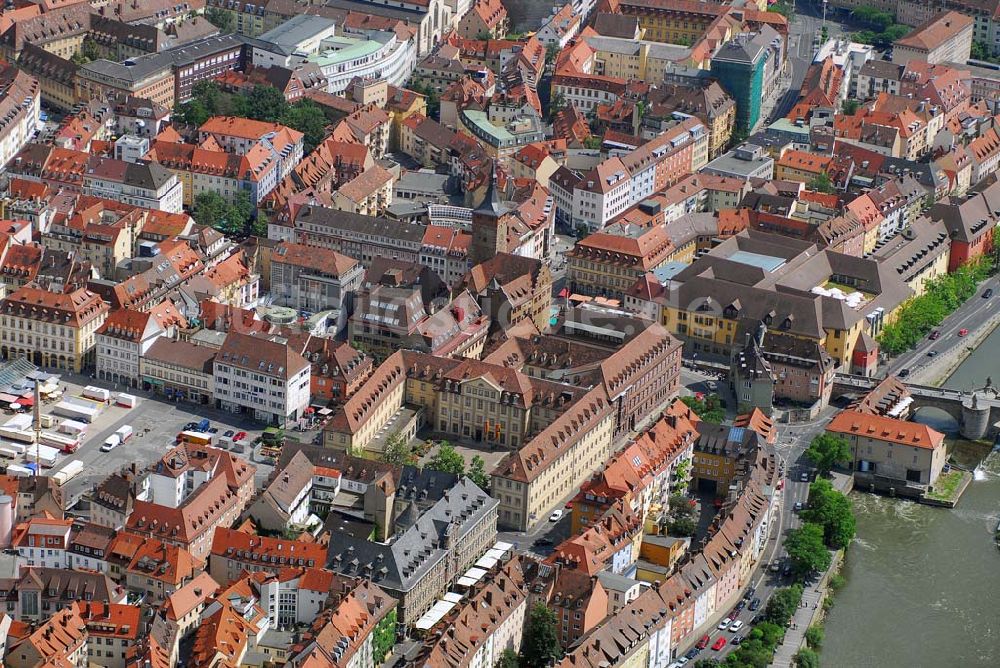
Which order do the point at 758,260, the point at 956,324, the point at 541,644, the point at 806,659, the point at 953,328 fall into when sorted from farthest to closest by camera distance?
the point at 956,324 → the point at 758,260 → the point at 953,328 → the point at 806,659 → the point at 541,644

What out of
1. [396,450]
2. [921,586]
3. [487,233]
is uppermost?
[487,233]

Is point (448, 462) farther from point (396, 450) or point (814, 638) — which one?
point (814, 638)

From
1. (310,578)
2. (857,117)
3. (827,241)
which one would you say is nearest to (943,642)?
(310,578)

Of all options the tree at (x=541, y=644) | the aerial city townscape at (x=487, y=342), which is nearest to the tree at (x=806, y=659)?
the aerial city townscape at (x=487, y=342)

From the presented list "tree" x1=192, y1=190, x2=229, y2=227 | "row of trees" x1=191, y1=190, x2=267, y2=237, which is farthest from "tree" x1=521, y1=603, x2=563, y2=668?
"tree" x1=192, y1=190, x2=229, y2=227

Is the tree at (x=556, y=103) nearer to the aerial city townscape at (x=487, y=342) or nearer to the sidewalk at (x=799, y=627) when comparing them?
the aerial city townscape at (x=487, y=342)

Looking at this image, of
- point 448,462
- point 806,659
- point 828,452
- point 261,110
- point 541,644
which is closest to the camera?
point 541,644

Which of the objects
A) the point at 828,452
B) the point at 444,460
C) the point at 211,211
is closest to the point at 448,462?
the point at 444,460
